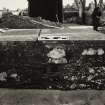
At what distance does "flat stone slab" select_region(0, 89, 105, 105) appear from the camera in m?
2.61

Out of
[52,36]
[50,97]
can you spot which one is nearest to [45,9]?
[52,36]

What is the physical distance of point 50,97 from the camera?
8.81ft

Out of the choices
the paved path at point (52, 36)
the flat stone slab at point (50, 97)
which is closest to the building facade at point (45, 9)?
the paved path at point (52, 36)

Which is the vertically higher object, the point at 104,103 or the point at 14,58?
the point at 14,58

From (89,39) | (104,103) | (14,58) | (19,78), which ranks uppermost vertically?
(89,39)

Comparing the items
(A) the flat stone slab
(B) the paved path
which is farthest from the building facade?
(A) the flat stone slab

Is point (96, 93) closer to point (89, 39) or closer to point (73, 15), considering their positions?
point (89, 39)

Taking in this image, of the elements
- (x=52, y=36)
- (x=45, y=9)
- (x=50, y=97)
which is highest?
(x=45, y=9)

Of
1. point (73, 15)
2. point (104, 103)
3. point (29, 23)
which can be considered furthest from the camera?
point (73, 15)

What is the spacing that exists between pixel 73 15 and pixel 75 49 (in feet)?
66.3

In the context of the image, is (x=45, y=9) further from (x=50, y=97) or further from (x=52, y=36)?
(x=50, y=97)

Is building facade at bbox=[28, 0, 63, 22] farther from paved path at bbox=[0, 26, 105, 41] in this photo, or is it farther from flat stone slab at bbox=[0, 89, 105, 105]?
flat stone slab at bbox=[0, 89, 105, 105]

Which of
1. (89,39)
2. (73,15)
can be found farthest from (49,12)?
(73,15)

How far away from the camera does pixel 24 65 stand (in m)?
2.80
